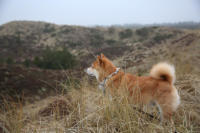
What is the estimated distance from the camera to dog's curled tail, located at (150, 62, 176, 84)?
2.42 meters

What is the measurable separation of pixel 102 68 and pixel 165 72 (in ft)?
4.67

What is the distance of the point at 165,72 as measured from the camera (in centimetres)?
246

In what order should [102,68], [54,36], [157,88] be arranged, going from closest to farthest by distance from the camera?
[157,88] < [102,68] < [54,36]

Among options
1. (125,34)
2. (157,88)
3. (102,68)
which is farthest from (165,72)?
(125,34)

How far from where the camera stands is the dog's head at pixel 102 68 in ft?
10.6

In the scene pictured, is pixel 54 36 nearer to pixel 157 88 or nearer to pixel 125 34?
pixel 125 34

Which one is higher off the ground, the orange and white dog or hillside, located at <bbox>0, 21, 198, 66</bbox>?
hillside, located at <bbox>0, 21, 198, 66</bbox>

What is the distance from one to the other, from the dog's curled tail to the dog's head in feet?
3.06

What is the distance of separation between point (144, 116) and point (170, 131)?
1.03 feet

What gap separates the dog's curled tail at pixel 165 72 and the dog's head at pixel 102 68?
933 mm

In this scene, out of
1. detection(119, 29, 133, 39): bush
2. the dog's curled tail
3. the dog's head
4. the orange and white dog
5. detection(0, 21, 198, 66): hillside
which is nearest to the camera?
the orange and white dog

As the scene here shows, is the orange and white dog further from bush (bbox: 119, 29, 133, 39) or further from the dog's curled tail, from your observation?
bush (bbox: 119, 29, 133, 39)

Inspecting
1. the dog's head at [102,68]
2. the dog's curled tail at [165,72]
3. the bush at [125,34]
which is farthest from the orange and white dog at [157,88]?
the bush at [125,34]

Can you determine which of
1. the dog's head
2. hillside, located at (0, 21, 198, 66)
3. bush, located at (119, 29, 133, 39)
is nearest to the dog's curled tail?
the dog's head
